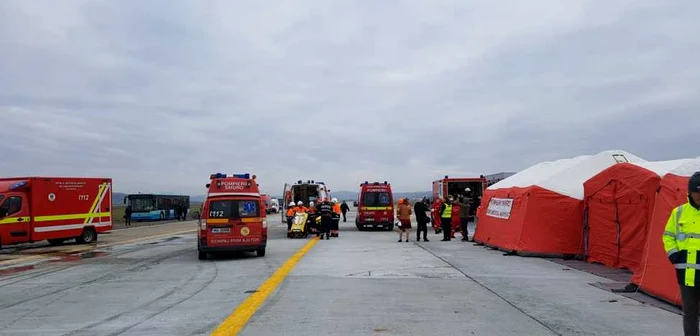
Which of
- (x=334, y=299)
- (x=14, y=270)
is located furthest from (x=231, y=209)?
(x=334, y=299)

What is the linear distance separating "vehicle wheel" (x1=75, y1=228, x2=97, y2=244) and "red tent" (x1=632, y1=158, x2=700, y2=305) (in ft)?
68.4

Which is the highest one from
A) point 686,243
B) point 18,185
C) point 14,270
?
point 18,185

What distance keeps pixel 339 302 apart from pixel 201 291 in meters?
2.83

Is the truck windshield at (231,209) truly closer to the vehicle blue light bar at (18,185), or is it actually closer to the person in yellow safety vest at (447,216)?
the person in yellow safety vest at (447,216)

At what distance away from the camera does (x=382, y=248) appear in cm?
1817

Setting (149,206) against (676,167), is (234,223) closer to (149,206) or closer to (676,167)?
(676,167)

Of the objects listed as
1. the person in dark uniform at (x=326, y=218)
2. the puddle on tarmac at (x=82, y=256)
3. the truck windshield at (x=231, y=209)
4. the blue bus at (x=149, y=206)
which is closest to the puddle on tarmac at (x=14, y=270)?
the puddle on tarmac at (x=82, y=256)

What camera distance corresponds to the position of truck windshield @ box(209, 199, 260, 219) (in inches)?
599

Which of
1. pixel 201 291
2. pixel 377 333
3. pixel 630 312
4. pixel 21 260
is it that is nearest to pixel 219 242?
pixel 201 291

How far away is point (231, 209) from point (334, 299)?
7.10 metres

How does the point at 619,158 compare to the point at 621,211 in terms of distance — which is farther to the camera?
the point at 619,158

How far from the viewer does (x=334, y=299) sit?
8.90m

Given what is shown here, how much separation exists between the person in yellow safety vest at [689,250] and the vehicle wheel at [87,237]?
22.7 metres

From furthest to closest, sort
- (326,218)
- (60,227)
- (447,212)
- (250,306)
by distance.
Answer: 1. (326,218)
2. (60,227)
3. (447,212)
4. (250,306)
